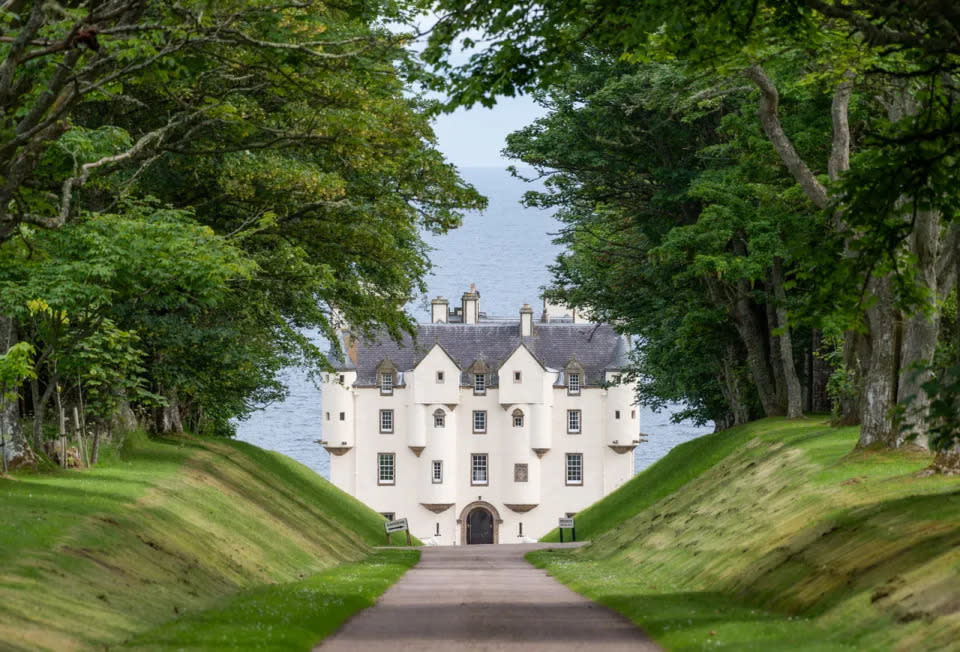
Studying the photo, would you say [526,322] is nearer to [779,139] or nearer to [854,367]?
[854,367]

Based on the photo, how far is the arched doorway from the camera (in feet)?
362

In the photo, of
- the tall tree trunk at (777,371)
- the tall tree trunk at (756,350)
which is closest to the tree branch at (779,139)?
the tall tree trunk at (756,350)

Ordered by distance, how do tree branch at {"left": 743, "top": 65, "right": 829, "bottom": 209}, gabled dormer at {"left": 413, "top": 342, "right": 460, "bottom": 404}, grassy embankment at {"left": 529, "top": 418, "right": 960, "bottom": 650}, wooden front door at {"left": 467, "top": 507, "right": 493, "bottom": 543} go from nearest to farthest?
1. grassy embankment at {"left": 529, "top": 418, "right": 960, "bottom": 650}
2. tree branch at {"left": 743, "top": 65, "right": 829, "bottom": 209}
3. gabled dormer at {"left": 413, "top": 342, "right": 460, "bottom": 404}
4. wooden front door at {"left": 467, "top": 507, "right": 493, "bottom": 543}

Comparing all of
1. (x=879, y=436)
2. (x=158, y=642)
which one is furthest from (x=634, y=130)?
(x=158, y=642)

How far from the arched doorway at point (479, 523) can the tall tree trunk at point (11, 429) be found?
77752 mm

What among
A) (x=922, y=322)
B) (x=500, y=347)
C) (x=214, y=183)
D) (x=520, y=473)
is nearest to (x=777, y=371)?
(x=214, y=183)

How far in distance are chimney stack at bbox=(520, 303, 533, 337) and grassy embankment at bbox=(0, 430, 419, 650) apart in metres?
65.3

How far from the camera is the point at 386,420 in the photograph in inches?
4363

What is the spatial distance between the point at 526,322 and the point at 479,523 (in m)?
16.7

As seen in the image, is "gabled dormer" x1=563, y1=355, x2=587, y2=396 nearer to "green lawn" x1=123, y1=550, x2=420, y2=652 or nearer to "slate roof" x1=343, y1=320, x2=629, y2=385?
"slate roof" x1=343, y1=320, x2=629, y2=385

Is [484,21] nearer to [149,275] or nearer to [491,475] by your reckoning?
[149,275]

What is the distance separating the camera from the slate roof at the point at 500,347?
4400 inches

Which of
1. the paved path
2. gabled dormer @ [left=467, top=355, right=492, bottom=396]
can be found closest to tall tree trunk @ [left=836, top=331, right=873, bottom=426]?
the paved path

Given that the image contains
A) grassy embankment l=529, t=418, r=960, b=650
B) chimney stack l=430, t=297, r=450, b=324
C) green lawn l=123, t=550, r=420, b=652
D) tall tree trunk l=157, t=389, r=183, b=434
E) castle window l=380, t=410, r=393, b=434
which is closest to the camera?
grassy embankment l=529, t=418, r=960, b=650
